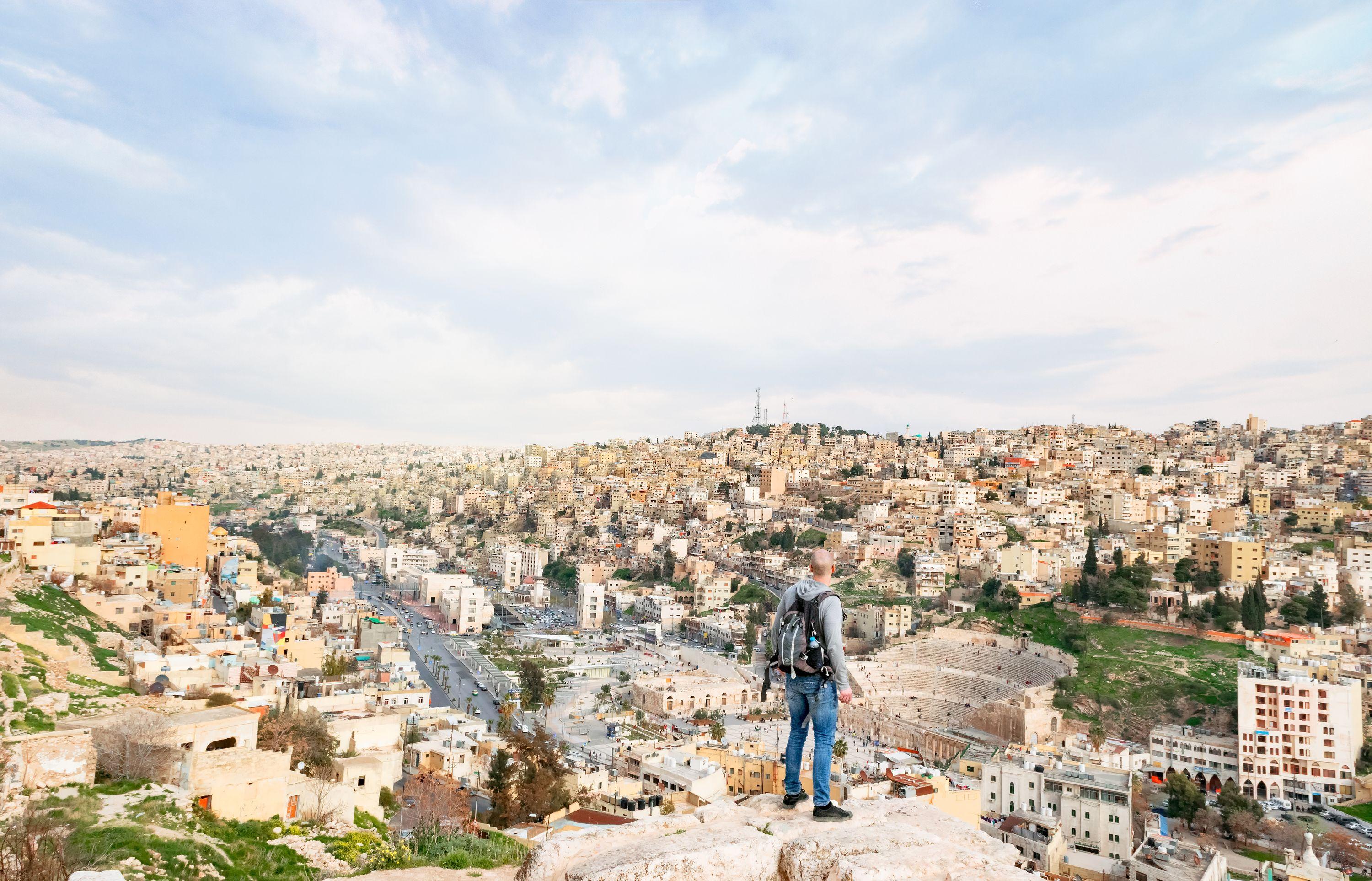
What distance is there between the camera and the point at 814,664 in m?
3.45

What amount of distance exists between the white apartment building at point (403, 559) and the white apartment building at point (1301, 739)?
4354 cm

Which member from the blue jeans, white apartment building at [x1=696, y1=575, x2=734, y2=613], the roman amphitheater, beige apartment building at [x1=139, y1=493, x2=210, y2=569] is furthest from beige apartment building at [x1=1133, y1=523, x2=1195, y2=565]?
the blue jeans

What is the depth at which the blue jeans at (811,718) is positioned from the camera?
11.1 ft

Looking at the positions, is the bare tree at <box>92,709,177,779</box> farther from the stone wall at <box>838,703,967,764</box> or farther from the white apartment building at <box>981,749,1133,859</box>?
the stone wall at <box>838,703,967,764</box>

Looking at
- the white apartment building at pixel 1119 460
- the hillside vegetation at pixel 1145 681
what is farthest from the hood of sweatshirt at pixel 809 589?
the white apartment building at pixel 1119 460

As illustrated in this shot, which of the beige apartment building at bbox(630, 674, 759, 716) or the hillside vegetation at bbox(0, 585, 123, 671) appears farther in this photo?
the beige apartment building at bbox(630, 674, 759, 716)

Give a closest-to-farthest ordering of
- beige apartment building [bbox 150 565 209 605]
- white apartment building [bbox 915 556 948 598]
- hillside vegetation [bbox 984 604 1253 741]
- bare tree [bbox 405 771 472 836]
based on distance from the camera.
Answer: bare tree [bbox 405 771 472 836] < beige apartment building [bbox 150 565 209 605] < hillside vegetation [bbox 984 604 1253 741] < white apartment building [bbox 915 556 948 598]

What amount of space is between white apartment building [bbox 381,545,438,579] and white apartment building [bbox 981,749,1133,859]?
134 ft

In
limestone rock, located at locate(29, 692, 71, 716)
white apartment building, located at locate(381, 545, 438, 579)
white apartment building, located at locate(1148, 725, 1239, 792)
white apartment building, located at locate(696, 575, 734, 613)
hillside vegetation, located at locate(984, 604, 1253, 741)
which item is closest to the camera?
limestone rock, located at locate(29, 692, 71, 716)

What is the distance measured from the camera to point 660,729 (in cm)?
2498

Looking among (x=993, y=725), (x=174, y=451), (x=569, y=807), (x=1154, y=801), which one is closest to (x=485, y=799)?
(x=569, y=807)

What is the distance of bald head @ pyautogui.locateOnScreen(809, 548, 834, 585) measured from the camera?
11.3 feet

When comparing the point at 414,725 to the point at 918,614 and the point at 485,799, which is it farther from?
the point at 918,614

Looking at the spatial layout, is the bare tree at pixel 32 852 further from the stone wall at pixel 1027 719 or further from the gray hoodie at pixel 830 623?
the stone wall at pixel 1027 719
